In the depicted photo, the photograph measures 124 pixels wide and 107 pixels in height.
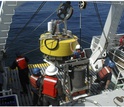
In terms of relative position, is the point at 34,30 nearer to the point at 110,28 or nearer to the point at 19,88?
the point at 19,88

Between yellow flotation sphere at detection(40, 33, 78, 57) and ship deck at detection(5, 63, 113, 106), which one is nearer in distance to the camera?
ship deck at detection(5, 63, 113, 106)

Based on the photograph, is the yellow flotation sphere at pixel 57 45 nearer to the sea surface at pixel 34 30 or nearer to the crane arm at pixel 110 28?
the crane arm at pixel 110 28

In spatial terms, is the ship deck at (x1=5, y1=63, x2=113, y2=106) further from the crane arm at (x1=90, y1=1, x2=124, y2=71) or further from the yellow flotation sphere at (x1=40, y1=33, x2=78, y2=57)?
the yellow flotation sphere at (x1=40, y1=33, x2=78, y2=57)

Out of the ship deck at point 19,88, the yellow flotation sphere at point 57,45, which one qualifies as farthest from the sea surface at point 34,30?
the yellow flotation sphere at point 57,45

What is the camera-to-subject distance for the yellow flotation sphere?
9906 millimetres

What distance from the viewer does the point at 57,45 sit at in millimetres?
9906

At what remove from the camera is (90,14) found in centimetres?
3130

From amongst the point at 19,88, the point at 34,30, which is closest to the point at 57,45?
the point at 19,88

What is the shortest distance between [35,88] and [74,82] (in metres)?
1.40

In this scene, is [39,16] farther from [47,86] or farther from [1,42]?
[47,86]

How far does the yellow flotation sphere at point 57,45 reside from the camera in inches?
390

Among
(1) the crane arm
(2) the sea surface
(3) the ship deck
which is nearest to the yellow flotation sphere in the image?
(3) the ship deck

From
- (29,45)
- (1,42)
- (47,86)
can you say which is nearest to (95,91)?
(47,86)

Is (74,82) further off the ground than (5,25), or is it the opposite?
(5,25)
